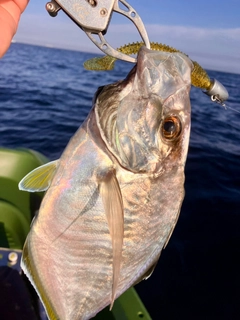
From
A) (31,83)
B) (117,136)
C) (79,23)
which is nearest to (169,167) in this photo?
(117,136)

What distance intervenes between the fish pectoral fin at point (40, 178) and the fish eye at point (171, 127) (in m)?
0.52

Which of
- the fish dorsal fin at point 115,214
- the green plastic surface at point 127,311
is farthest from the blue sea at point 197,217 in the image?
the fish dorsal fin at point 115,214

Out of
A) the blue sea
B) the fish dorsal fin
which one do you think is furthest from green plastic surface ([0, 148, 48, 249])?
the fish dorsal fin

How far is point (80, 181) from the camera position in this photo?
4.85ft

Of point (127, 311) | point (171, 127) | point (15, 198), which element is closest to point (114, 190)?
point (171, 127)

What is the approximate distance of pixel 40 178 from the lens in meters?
1.55

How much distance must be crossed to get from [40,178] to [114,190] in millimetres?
410

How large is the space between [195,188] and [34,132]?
435 centimetres

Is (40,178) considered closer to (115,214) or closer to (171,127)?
(115,214)

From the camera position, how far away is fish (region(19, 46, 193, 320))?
4.61 feet

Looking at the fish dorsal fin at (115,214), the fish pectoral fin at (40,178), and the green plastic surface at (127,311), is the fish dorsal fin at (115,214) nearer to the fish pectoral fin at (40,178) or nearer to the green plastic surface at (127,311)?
the fish pectoral fin at (40,178)

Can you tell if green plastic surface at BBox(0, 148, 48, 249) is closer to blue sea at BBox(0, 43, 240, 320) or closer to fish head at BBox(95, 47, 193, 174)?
blue sea at BBox(0, 43, 240, 320)

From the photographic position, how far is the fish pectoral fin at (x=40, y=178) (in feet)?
5.05

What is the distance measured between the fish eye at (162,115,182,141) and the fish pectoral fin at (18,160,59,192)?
1.72 feet
